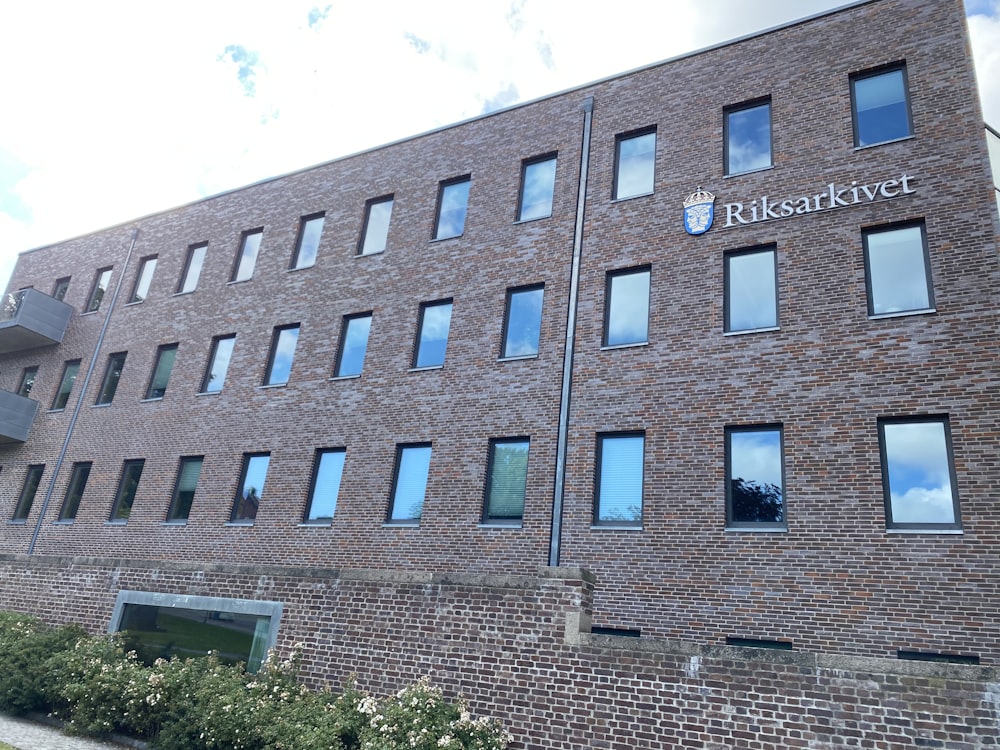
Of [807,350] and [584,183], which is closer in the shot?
[807,350]

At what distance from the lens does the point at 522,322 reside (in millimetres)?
17188

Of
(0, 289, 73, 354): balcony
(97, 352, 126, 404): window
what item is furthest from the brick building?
(0, 289, 73, 354): balcony

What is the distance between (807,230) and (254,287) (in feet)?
50.6

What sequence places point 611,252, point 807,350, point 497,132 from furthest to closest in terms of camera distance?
1. point 497,132
2. point 611,252
3. point 807,350

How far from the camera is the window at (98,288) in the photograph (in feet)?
86.6

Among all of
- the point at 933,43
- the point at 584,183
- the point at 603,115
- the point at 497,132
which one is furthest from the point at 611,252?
the point at 933,43

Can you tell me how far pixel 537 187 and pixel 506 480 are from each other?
7.58 metres

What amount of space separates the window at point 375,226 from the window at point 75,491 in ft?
36.8

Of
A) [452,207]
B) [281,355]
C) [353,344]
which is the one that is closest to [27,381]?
[281,355]

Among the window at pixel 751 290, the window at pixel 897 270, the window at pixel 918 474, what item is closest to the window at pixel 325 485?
the window at pixel 751 290

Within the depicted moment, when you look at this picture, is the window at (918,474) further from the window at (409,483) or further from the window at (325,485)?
the window at (325,485)

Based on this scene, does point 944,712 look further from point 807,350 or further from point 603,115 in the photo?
point 603,115

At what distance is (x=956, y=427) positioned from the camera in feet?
39.4

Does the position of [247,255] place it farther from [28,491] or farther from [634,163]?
[634,163]
